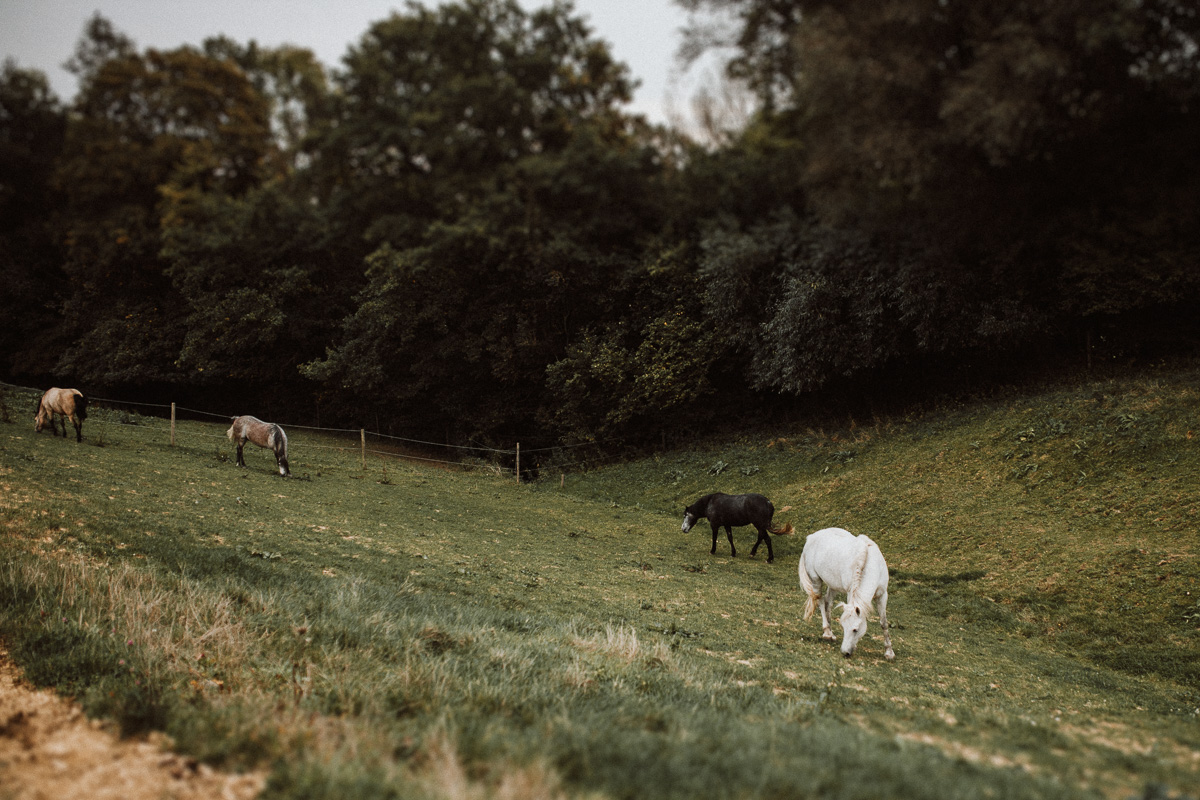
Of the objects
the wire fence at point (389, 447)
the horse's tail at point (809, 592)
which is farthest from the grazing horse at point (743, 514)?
the wire fence at point (389, 447)

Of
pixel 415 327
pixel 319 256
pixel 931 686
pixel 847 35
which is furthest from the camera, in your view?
pixel 415 327

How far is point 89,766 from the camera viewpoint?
275 cm

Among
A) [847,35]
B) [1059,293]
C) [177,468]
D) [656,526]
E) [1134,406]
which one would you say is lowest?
[656,526]

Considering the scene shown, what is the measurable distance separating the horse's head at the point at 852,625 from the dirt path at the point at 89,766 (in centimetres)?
605

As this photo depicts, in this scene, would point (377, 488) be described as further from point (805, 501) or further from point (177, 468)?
point (805, 501)

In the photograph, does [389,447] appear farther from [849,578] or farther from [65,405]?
[849,578]

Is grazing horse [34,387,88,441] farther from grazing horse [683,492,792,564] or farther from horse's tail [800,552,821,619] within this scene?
horse's tail [800,552,821,619]

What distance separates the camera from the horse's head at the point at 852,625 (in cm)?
677

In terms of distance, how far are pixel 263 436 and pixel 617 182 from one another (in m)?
16.1

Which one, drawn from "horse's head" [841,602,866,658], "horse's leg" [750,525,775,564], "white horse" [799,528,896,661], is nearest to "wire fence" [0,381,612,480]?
"horse's leg" [750,525,775,564]

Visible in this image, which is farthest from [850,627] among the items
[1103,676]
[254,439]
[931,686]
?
[254,439]

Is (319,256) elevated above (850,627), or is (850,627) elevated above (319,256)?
(319,256)

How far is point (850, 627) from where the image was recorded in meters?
6.79

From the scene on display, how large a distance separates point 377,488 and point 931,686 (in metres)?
14.7
